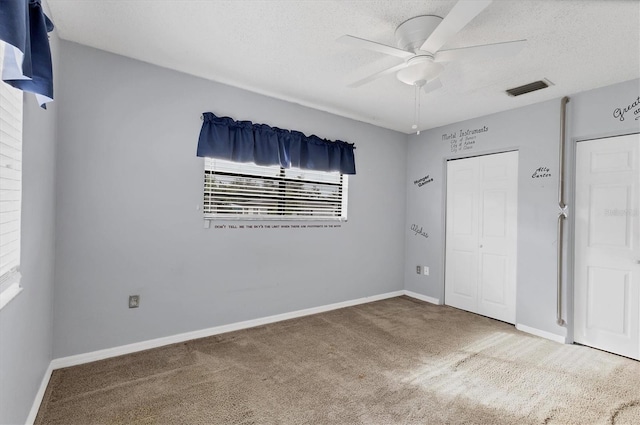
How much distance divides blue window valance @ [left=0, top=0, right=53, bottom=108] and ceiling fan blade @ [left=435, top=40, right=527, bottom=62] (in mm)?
1992

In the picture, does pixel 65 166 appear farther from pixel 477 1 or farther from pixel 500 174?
pixel 500 174

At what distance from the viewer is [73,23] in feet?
7.09

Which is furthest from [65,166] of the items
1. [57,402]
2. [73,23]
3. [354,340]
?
[354,340]

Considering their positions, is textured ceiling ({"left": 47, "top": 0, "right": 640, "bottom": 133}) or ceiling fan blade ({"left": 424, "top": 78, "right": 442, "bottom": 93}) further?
ceiling fan blade ({"left": 424, "top": 78, "right": 442, "bottom": 93})

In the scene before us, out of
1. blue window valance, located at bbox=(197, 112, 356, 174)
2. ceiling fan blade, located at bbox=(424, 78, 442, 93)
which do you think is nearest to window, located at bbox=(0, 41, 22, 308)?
blue window valance, located at bbox=(197, 112, 356, 174)

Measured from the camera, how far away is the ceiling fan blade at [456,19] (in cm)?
140

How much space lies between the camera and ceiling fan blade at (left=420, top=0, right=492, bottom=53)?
140 centimetres

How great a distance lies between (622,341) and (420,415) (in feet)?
7.66

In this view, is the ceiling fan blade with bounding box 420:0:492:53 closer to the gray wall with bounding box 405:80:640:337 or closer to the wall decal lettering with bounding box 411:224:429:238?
the gray wall with bounding box 405:80:640:337

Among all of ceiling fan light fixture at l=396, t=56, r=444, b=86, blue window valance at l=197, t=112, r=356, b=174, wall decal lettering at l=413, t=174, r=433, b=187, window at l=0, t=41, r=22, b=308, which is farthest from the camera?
wall decal lettering at l=413, t=174, r=433, b=187

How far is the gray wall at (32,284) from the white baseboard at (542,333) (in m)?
4.24

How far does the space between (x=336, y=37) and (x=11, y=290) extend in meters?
2.39

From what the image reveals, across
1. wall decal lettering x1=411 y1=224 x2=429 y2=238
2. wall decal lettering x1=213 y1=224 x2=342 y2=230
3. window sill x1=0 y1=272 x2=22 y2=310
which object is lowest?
window sill x1=0 y1=272 x2=22 y2=310

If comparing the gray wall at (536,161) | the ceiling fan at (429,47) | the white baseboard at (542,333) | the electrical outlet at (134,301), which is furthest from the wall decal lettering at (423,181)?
the electrical outlet at (134,301)
